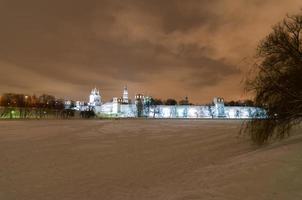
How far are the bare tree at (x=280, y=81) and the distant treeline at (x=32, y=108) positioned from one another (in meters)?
115

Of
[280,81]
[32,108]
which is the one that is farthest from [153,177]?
[32,108]

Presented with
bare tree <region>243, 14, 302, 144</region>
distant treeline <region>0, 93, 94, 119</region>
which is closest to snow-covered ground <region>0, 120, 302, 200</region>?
bare tree <region>243, 14, 302, 144</region>

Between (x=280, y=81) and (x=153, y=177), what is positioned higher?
(x=280, y=81)

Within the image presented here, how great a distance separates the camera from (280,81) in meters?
18.5

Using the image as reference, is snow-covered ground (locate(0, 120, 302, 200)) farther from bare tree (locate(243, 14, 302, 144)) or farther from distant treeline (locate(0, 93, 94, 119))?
distant treeline (locate(0, 93, 94, 119))

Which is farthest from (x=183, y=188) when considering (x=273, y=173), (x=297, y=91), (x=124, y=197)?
(x=297, y=91)

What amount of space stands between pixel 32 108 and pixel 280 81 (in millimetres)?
138677

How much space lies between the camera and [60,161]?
1911 centimetres

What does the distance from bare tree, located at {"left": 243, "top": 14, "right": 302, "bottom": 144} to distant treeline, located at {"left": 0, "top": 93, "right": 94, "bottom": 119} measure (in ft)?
377

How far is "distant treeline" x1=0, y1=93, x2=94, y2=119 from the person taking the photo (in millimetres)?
133000

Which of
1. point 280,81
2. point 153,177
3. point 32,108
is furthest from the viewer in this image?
point 32,108

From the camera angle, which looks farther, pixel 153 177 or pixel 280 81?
pixel 280 81

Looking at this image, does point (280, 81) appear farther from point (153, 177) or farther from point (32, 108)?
point (32, 108)

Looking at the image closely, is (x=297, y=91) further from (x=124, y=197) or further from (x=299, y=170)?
(x=124, y=197)
